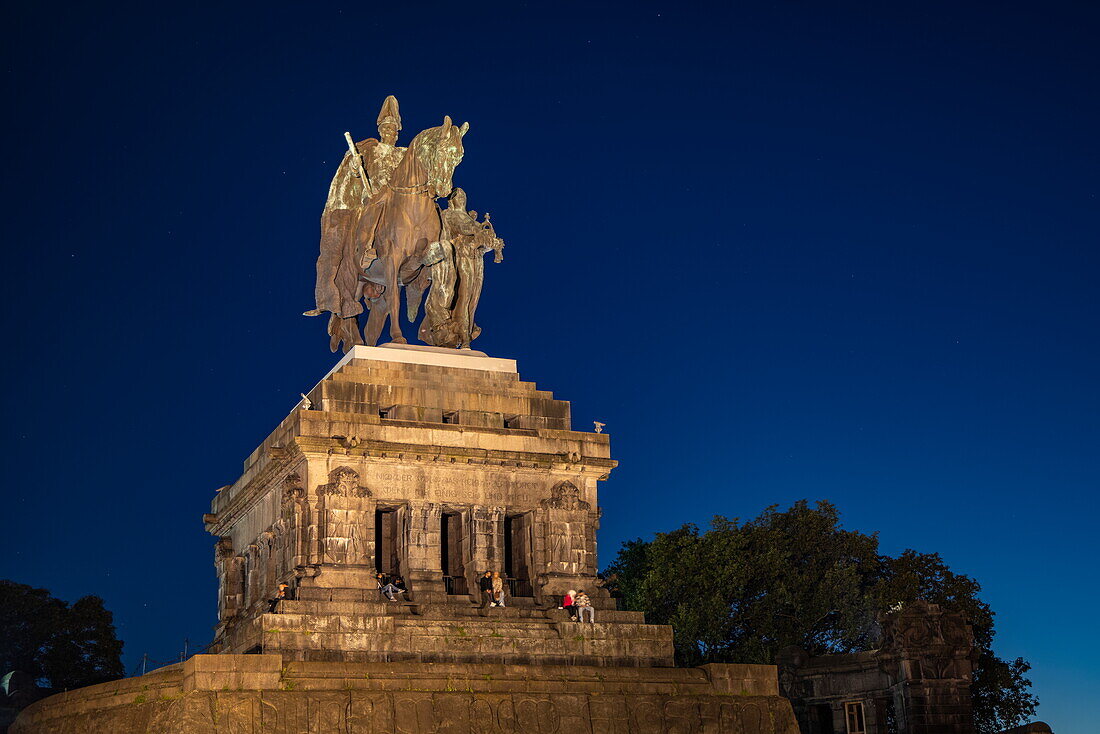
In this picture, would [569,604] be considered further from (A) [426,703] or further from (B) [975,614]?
(B) [975,614]

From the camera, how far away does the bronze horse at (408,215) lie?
42844 mm

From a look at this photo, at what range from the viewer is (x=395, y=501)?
3775cm

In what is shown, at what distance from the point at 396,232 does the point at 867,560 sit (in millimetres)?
25682

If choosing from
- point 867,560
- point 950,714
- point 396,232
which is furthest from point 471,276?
point 867,560

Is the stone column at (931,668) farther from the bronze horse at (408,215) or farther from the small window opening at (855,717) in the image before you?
the bronze horse at (408,215)

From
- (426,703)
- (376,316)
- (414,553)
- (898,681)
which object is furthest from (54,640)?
(898,681)

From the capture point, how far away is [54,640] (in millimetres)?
57000

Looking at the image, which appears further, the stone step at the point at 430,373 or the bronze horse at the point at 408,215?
the bronze horse at the point at 408,215

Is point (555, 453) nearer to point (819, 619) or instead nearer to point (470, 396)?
point (470, 396)

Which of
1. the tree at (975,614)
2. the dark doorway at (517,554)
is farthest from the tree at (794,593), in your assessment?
the dark doorway at (517,554)

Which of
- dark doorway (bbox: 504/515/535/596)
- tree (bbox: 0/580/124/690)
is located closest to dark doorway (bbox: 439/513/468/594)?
dark doorway (bbox: 504/515/535/596)

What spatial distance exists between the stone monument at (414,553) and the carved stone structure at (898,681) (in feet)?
19.9

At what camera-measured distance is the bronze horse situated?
42844 mm

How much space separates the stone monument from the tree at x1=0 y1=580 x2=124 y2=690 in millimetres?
15292
